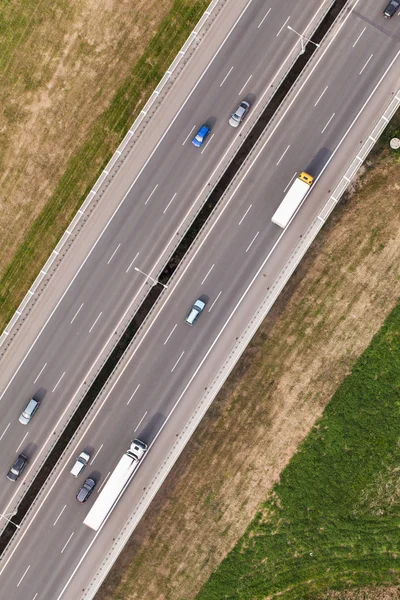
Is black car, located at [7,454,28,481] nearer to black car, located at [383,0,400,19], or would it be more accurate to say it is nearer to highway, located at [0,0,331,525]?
highway, located at [0,0,331,525]

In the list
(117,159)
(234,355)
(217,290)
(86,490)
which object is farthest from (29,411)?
(117,159)

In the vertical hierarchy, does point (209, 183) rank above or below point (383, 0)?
below

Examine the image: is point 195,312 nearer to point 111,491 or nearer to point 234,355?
point 234,355

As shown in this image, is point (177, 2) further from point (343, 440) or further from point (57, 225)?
point (343, 440)

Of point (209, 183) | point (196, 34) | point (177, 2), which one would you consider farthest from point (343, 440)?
point (177, 2)

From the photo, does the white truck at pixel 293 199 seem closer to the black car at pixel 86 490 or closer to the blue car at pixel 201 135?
the blue car at pixel 201 135

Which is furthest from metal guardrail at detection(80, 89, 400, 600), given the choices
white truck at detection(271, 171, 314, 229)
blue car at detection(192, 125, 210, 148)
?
blue car at detection(192, 125, 210, 148)

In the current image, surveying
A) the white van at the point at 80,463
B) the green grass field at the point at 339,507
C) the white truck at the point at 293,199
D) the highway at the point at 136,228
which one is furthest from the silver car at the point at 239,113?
the white van at the point at 80,463
